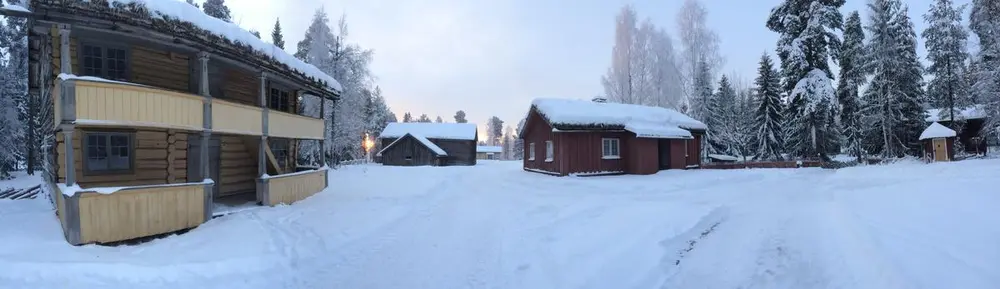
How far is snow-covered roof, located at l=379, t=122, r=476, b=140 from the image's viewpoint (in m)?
44.6

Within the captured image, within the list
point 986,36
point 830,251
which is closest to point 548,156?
point 830,251

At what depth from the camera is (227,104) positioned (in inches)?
420

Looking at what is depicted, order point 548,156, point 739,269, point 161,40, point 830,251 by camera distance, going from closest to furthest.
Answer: point 739,269 → point 830,251 → point 161,40 → point 548,156

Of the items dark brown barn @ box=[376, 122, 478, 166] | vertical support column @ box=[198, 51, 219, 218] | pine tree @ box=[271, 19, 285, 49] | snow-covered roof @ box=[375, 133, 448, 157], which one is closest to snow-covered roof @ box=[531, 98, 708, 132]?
vertical support column @ box=[198, 51, 219, 218]

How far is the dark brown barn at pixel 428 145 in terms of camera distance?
41281mm

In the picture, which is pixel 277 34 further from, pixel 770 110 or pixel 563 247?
pixel 770 110

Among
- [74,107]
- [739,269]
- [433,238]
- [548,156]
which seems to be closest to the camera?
[739,269]

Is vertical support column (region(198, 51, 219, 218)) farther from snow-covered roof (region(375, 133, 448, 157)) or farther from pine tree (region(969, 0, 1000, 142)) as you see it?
pine tree (region(969, 0, 1000, 142))

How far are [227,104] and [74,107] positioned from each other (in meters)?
3.20

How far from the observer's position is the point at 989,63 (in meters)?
24.8

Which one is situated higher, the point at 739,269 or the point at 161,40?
the point at 161,40

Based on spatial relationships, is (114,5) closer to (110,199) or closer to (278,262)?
(110,199)

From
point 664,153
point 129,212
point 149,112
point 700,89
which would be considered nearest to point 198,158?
point 149,112

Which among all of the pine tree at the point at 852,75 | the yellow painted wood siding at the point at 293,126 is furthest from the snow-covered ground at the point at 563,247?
the pine tree at the point at 852,75
